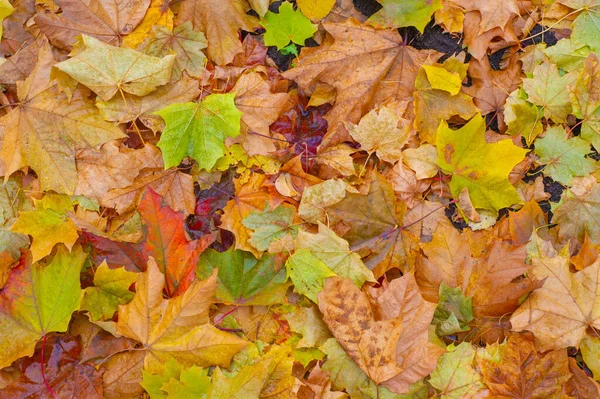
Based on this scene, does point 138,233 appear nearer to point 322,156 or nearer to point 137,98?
point 137,98

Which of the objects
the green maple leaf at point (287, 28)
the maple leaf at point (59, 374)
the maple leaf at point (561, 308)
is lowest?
the maple leaf at point (561, 308)

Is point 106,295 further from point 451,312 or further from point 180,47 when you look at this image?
point 451,312

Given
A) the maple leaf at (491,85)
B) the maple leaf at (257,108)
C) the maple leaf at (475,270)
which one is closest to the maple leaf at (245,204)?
the maple leaf at (257,108)

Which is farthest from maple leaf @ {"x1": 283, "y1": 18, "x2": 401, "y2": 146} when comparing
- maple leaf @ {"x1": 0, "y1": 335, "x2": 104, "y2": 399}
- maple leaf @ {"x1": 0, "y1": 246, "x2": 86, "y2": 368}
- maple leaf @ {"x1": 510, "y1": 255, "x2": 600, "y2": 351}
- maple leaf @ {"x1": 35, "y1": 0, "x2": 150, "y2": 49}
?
maple leaf @ {"x1": 0, "y1": 335, "x2": 104, "y2": 399}

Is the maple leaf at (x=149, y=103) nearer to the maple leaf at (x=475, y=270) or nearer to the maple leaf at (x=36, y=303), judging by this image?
the maple leaf at (x=36, y=303)

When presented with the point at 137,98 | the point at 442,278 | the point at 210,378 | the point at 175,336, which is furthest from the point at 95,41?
the point at 442,278

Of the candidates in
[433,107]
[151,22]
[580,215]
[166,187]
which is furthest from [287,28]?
[580,215]
